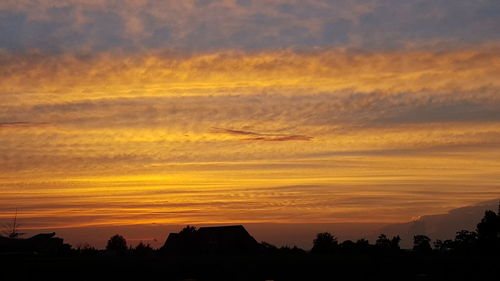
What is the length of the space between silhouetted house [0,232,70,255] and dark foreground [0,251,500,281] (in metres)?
29.0

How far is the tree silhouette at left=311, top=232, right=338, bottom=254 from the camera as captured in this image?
102 metres

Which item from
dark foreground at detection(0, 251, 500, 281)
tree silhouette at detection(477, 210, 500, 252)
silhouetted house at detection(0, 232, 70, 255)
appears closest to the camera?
dark foreground at detection(0, 251, 500, 281)

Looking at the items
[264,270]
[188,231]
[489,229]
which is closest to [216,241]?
[188,231]

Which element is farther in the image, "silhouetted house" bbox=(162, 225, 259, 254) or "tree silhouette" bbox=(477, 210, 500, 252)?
"tree silhouette" bbox=(477, 210, 500, 252)

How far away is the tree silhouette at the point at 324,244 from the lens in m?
102

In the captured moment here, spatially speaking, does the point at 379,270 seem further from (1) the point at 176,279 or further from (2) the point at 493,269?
(1) the point at 176,279

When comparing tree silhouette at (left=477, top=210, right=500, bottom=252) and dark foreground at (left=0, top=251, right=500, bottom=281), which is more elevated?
tree silhouette at (left=477, top=210, right=500, bottom=252)

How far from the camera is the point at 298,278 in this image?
47875 mm

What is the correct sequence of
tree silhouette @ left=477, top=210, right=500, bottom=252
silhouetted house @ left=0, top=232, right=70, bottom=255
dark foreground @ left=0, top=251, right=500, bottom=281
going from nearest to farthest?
dark foreground @ left=0, top=251, right=500, bottom=281 < silhouetted house @ left=0, top=232, right=70, bottom=255 < tree silhouette @ left=477, top=210, right=500, bottom=252

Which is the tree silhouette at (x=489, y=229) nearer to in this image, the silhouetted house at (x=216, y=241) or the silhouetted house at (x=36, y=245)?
the silhouetted house at (x=216, y=241)

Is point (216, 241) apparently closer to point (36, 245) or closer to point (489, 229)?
point (36, 245)

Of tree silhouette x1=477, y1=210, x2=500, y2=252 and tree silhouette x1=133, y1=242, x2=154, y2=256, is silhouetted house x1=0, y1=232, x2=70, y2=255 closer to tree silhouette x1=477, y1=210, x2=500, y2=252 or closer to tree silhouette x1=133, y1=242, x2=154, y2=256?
tree silhouette x1=133, y1=242, x2=154, y2=256

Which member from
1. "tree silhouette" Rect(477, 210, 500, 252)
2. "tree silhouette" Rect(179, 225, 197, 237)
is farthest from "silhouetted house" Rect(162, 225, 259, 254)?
"tree silhouette" Rect(477, 210, 500, 252)

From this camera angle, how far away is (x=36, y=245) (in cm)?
9400
